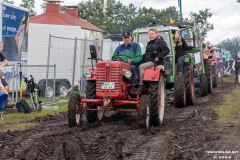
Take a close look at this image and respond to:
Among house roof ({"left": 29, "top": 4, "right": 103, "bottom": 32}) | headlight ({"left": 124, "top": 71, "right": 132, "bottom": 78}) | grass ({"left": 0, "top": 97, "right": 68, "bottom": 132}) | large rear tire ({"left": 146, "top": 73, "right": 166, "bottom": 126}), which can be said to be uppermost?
house roof ({"left": 29, "top": 4, "right": 103, "bottom": 32})

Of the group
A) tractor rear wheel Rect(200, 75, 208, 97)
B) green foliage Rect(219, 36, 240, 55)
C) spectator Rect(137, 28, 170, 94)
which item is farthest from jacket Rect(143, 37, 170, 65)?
green foliage Rect(219, 36, 240, 55)

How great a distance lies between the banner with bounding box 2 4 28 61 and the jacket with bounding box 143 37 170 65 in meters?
5.14

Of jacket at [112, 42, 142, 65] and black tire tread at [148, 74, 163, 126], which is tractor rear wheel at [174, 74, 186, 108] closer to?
jacket at [112, 42, 142, 65]

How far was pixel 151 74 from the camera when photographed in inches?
375

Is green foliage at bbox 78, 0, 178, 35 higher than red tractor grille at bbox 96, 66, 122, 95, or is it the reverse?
green foliage at bbox 78, 0, 178, 35

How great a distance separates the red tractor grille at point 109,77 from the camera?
9.10m

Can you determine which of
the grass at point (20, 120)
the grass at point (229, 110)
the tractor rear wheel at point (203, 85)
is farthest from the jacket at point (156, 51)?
the tractor rear wheel at point (203, 85)

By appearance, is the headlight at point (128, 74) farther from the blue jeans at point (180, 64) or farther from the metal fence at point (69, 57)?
the metal fence at point (69, 57)

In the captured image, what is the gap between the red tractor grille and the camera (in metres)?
9.10

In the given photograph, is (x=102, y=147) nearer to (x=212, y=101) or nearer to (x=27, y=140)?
(x=27, y=140)

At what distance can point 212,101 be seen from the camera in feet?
47.3

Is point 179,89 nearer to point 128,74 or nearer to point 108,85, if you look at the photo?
point 128,74

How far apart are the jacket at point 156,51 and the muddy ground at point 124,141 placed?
1365mm

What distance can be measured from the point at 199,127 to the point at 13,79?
5800 mm
